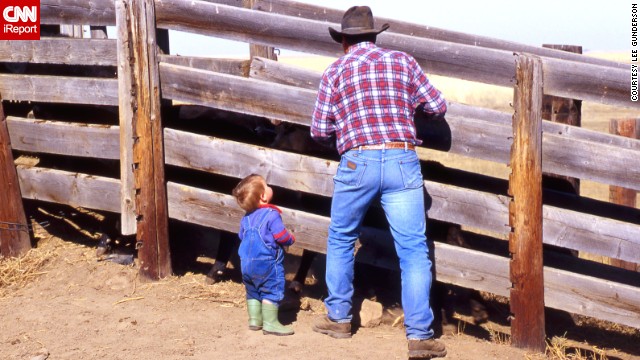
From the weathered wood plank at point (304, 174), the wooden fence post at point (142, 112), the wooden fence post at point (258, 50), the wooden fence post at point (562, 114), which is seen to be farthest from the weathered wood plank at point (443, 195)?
the wooden fence post at point (562, 114)

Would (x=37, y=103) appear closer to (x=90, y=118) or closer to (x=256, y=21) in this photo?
(x=90, y=118)

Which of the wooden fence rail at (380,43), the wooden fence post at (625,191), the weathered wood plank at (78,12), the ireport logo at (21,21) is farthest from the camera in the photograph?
the wooden fence post at (625,191)

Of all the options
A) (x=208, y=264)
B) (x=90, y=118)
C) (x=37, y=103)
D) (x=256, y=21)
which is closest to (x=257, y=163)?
(x=256, y=21)

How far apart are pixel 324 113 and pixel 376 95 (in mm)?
362

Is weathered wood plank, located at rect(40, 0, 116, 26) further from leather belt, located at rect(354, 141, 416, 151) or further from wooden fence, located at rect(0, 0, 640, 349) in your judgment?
leather belt, located at rect(354, 141, 416, 151)

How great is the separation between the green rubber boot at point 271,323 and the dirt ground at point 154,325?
0.17 feet

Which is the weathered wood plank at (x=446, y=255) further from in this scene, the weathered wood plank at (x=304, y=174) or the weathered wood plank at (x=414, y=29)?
the weathered wood plank at (x=414, y=29)

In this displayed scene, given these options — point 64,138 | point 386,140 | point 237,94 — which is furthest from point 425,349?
point 64,138

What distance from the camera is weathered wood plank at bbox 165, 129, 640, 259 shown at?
16.8ft

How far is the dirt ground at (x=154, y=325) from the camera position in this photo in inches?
203

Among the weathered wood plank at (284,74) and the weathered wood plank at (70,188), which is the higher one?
the weathered wood plank at (284,74)

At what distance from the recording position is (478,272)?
5441 mm

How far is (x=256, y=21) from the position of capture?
19.6 ft

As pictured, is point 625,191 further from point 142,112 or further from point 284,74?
point 142,112
